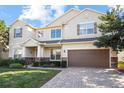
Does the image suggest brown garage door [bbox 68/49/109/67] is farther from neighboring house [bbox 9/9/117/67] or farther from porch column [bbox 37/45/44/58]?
porch column [bbox 37/45/44/58]

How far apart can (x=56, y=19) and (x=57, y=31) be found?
4.05 metres

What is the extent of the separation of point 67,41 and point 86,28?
284 cm

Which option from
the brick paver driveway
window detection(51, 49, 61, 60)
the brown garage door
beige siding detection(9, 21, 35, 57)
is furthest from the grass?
beige siding detection(9, 21, 35, 57)

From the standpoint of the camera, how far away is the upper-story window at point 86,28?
2047 centimetres

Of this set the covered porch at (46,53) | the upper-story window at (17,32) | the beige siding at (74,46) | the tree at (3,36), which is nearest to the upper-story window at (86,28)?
the beige siding at (74,46)

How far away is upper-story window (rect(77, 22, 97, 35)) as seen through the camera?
67.2 ft

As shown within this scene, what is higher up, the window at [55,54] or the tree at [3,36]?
the tree at [3,36]

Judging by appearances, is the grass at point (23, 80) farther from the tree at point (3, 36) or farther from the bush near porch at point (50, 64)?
the tree at point (3, 36)

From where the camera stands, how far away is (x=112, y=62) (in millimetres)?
18797

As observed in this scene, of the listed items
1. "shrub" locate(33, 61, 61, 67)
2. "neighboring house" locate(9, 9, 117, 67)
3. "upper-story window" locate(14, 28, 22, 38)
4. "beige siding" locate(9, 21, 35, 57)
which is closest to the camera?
"neighboring house" locate(9, 9, 117, 67)

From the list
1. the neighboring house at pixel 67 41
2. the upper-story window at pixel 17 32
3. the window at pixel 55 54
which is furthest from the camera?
the upper-story window at pixel 17 32

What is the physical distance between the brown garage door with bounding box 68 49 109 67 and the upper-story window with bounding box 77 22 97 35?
2359mm

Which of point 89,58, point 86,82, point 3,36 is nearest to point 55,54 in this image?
point 89,58

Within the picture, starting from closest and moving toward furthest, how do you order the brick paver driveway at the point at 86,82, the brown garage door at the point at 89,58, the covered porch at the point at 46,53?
the brick paver driveway at the point at 86,82, the brown garage door at the point at 89,58, the covered porch at the point at 46,53
